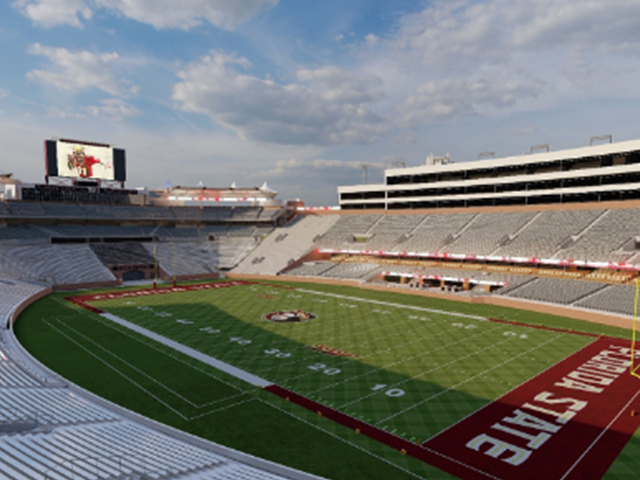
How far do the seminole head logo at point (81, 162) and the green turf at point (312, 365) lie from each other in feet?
87.1

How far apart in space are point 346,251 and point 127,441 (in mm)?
51754

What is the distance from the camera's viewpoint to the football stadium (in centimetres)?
1423

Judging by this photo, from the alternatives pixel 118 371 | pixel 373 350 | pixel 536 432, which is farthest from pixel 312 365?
pixel 536 432

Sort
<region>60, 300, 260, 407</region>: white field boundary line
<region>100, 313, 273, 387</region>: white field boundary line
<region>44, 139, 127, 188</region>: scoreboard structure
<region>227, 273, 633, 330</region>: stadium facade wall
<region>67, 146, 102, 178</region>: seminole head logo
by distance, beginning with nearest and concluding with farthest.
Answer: <region>60, 300, 260, 407</region>: white field boundary line < <region>100, 313, 273, 387</region>: white field boundary line < <region>227, 273, 633, 330</region>: stadium facade wall < <region>44, 139, 127, 188</region>: scoreboard structure < <region>67, 146, 102, 178</region>: seminole head logo

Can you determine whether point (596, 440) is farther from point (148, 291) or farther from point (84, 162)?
point (84, 162)

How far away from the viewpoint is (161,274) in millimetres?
60625

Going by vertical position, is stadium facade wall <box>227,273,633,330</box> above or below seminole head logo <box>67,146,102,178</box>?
below

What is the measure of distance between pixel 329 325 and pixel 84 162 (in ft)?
160

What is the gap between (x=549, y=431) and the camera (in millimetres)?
16062

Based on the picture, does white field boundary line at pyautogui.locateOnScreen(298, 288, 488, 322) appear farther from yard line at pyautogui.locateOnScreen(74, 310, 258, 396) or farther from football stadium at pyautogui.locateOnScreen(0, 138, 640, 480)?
yard line at pyautogui.locateOnScreen(74, 310, 258, 396)

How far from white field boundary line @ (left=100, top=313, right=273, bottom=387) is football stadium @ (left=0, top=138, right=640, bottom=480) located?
161 millimetres

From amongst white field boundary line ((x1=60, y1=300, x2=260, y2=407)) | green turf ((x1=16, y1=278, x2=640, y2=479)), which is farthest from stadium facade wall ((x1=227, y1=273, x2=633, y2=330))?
white field boundary line ((x1=60, y1=300, x2=260, y2=407))

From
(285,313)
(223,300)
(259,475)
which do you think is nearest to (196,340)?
(285,313)

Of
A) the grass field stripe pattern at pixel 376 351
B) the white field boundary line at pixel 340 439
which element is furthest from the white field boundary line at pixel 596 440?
the white field boundary line at pixel 340 439
